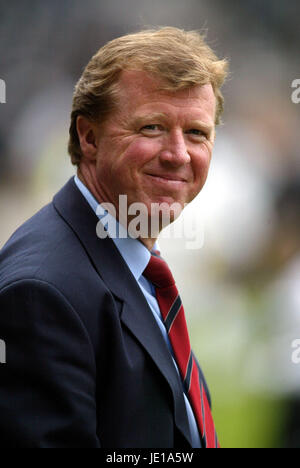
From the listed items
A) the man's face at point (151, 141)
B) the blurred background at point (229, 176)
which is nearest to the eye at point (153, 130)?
the man's face at point (151, 141)

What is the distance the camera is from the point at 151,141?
4.60 ft

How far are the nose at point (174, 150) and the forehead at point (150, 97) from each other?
5cm

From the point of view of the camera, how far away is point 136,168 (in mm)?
1411

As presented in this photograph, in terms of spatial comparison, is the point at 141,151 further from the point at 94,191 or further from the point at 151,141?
the point at 94,191

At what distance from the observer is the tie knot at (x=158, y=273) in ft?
4.89

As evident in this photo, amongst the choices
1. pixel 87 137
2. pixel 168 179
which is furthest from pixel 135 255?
pixel 87 137

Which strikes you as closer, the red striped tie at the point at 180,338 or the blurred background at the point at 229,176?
the red striped tie at the point at 180,338

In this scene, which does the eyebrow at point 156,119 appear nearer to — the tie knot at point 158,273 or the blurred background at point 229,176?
the tie knot at point 158,273

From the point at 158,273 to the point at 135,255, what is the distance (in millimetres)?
87

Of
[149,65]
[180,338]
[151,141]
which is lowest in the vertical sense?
[180,338]

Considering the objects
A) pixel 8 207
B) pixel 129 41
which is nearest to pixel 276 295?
pixel 8 207

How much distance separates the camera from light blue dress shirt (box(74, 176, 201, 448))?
1.43 meters

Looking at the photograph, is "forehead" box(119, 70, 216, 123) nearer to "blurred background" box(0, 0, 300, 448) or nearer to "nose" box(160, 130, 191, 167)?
"nose" box(160, 130, 191, 167)
